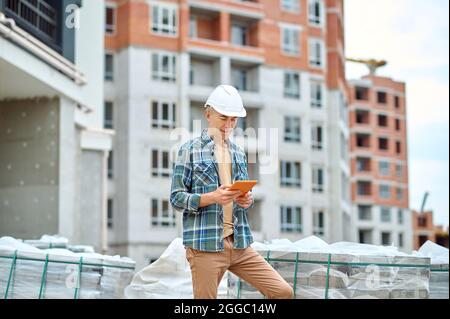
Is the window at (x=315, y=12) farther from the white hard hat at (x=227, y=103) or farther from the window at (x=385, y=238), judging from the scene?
the white hard hat at (x=227, y=103)

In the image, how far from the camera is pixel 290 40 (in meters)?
39.3

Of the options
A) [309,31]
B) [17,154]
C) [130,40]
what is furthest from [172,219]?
[17,154]

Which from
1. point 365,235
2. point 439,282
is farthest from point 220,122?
point 365,235

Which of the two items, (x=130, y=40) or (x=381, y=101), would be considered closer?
(x=130, y=40)

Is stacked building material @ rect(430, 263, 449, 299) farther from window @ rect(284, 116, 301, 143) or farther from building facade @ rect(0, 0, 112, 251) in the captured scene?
window @ rect(284, 116, 301, 143)

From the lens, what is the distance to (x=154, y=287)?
8.37m

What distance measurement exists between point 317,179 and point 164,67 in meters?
9.56

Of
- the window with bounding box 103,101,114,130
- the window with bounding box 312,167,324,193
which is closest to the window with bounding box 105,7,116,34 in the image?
the window with bounding box 103,101,114,130

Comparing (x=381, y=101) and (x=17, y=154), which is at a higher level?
(x=381, y=101)

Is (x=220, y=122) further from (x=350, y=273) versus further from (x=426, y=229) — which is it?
(x=426, y=229)

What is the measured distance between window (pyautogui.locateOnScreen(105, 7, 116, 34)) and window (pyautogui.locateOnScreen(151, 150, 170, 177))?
595 centimetres
